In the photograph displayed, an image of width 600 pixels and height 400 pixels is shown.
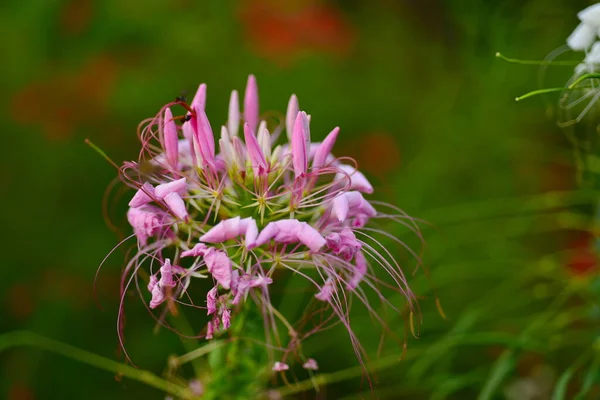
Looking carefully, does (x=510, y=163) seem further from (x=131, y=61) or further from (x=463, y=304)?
(x=131, y=61)

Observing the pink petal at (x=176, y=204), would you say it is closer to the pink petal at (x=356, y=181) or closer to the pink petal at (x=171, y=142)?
the pink petal at (x=171, y=142)

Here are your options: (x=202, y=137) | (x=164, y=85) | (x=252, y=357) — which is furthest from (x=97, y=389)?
(x=202, y=137)

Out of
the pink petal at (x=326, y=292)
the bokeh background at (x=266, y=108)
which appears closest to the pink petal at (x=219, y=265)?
the pink petal at (x=326, y=292)

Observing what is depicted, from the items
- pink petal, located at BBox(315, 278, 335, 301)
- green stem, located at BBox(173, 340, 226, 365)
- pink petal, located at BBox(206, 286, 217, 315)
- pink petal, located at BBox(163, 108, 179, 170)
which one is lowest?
green stem, located at BBox(173, 340, 226, 365)

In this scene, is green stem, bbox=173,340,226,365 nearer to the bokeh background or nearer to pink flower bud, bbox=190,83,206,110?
pink flower bud, bbox=190,83,206,110

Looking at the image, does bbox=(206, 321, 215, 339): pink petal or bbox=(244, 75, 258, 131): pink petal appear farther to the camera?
bbox=(244, 75, 258, 131): pink petal

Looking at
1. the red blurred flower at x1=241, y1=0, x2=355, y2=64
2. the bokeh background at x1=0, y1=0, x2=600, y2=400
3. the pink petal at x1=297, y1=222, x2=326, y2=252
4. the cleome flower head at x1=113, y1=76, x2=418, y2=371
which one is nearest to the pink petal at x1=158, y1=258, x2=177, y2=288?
the cleome flower head at x1=113, y1=76, x2=418, y2=371

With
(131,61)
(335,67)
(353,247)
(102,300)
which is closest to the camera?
(353,247)
